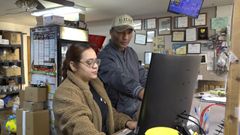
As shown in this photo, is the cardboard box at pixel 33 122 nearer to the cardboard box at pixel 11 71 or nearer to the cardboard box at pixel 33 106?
the cardboard box at pixel 33 106

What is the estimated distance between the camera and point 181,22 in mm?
→ 5277

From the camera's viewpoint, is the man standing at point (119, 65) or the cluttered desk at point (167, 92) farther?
the man standing at point (119, 65)

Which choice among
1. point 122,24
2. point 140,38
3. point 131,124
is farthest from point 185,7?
point 140,38

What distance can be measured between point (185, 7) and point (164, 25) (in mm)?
2442

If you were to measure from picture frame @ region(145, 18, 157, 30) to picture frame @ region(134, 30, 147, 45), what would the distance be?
0.51ft

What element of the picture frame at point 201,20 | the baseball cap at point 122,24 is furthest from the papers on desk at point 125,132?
the picture frame at point 201,20

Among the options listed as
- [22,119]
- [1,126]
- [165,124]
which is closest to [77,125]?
[165,124]

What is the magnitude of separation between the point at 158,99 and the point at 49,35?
126 inches

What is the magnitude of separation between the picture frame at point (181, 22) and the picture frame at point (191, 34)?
0.13m

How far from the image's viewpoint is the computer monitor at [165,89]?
2.63ft

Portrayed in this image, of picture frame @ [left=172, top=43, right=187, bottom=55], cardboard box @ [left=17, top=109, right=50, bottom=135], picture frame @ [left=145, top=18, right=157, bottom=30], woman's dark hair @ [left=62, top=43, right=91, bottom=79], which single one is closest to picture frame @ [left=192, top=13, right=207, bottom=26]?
picture frame @ [left=172, top=43, right=187, bottom=55]

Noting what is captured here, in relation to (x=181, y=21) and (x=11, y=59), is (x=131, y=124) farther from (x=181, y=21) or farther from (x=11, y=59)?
(x=11, y=59)

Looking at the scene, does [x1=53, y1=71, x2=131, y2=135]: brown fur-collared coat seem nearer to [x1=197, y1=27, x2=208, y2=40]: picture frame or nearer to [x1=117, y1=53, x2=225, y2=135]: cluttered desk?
[x1=117, y1=53, x2=225, y2=135]: cluttered desk

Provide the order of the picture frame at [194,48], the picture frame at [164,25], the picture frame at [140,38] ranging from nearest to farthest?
the picture frame at [194,48] < the picture frame at [164,25] < the picture frame at [140,38]
